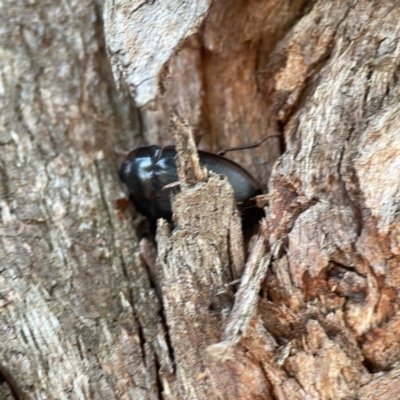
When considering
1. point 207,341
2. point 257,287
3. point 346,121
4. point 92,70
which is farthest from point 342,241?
point 92,70

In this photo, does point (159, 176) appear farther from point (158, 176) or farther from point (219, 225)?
point (219, 225)

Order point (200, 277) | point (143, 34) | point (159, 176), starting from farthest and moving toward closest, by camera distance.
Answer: point (159, 176)
point (143, 34)
point (200, 277)

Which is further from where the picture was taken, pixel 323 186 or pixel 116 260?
pixel 116 260

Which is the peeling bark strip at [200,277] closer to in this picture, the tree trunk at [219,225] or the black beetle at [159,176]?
the tree trunk at [219,225]

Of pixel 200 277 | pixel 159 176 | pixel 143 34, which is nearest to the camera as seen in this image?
pixel 200 277

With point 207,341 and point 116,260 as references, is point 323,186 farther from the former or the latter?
point 116,260


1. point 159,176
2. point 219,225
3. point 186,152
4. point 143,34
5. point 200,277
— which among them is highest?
point 143,34

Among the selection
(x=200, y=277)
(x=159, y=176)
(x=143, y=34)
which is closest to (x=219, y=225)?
(x=200, y=277)

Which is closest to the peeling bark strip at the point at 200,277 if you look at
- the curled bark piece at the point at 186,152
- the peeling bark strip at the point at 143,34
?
the curled bark piece at the point at 186,152
